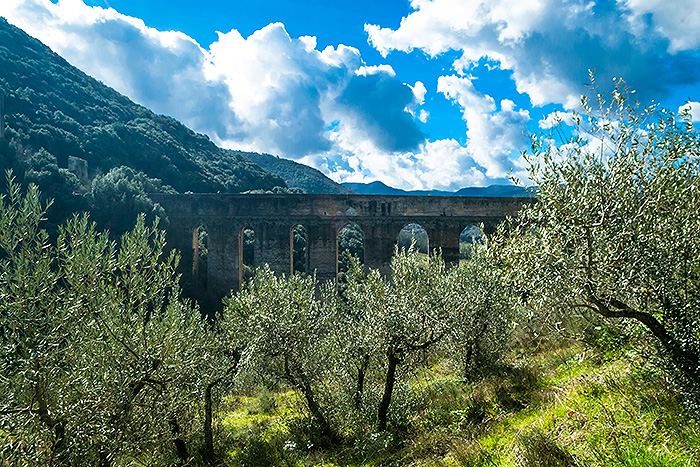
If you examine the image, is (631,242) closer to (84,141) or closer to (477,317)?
(477,317)

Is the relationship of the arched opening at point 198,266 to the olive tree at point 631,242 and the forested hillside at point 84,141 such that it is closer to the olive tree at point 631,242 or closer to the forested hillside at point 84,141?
the forested hillside at point 84,141

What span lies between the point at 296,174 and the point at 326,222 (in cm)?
4269

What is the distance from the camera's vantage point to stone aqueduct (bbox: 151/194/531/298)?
59.9 ft

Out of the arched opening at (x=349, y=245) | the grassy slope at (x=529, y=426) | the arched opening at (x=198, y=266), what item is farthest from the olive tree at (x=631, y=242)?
the arched opening at (x=349, y=245)

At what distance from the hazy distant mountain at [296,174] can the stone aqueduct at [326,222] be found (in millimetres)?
36615

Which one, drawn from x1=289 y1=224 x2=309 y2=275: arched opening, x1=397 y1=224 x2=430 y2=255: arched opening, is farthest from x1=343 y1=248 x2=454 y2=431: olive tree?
x1=289 y1=224 x2=309 y2=275: arched opening

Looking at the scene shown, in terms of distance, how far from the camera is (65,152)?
79.0 feet

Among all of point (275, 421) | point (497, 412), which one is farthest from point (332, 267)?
point (497, 412)

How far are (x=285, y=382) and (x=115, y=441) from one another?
3726 millimetres

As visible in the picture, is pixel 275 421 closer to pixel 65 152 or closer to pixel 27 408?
pixel 27 408

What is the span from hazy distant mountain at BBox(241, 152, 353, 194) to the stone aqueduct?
36.6 meters

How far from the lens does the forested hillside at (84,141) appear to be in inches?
763

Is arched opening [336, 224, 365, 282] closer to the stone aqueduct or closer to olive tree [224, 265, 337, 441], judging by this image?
the stone aqueduct

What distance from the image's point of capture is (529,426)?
4.95m
